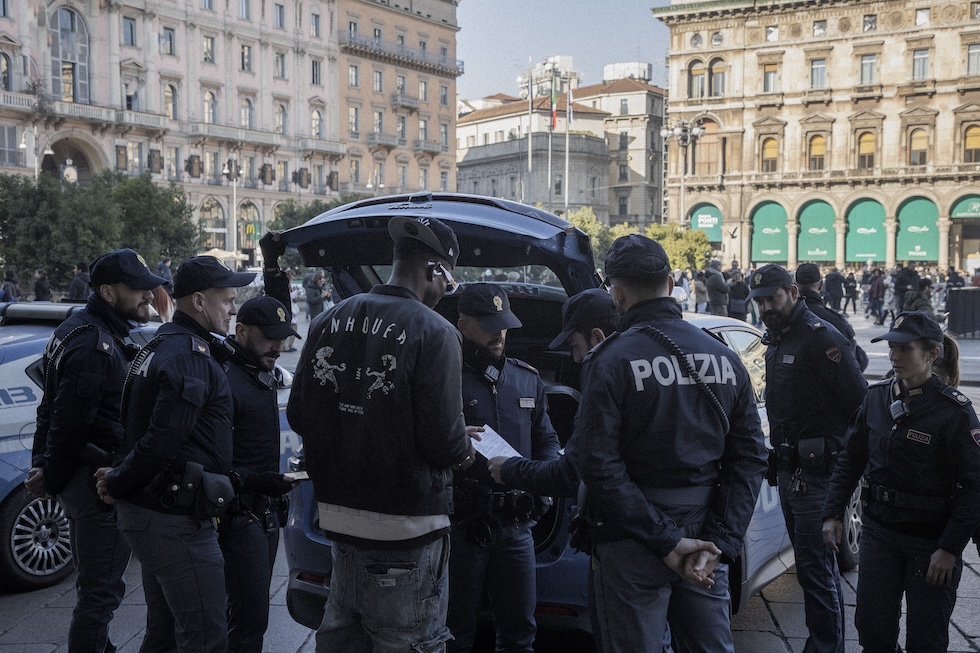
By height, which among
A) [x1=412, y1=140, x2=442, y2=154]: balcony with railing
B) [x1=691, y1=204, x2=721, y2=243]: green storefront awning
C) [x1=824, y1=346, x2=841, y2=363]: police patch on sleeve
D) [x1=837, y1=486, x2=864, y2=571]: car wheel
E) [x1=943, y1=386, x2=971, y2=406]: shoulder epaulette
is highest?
[x1=412, y1=140, x2=442, y2=154]: balcony with railing

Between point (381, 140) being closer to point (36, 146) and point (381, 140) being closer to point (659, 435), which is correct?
point (36, 146)

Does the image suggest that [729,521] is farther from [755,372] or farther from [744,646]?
[755,372]

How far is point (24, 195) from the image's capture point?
29.8 meters

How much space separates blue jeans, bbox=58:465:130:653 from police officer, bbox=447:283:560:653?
1.48 metres

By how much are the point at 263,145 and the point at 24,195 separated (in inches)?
1370

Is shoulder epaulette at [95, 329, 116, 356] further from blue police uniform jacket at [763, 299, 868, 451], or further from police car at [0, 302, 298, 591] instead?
blue police uniform jacket at [763, 299, 868, 451]

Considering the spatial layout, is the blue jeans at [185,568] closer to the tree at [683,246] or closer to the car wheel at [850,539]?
the car wheel at [850,539]

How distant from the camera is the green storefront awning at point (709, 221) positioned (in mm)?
57688

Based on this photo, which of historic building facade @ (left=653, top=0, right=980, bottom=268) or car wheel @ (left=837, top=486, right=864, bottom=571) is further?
historic building facade @ (left=653, top=0, right=980, bottom=268)

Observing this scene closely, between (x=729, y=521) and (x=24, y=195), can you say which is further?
(x=24, y=195)

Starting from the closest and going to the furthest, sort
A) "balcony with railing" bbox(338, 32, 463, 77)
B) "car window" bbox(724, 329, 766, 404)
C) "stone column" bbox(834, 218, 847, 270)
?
"car window" bbox(724, 329, 766, 404), "stone column" bbox(834, 218, 847, 270), "balcony with railing" bbox(338, 32, 463, 77)

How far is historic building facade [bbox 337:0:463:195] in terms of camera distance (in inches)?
2763

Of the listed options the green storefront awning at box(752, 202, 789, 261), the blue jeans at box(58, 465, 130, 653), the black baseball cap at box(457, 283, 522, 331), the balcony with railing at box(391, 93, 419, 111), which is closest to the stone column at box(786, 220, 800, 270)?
the green storefront awning at box(752, 202, 789, 261)

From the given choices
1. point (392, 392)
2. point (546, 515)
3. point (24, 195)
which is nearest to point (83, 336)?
point (392, 392)
